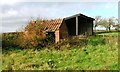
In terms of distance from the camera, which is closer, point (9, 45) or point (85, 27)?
point (9, 45)

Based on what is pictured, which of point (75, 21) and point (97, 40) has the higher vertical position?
point (75, 21)

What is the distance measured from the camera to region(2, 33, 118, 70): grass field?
12.6m

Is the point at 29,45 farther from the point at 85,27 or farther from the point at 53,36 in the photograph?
the point at 85,27

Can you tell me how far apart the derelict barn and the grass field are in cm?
475

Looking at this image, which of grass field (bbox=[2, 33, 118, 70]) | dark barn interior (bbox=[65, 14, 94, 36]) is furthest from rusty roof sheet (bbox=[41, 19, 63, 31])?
grass field (bbox=[2, 33, 118, 70])

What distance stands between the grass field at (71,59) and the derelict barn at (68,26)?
4.75m

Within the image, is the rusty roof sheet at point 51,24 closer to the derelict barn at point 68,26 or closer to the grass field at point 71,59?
the derelict barn at point 68,26

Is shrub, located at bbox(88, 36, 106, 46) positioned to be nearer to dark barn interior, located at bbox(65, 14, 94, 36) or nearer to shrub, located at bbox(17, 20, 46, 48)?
shrub, located at bbox(17, 20, 46, 48)

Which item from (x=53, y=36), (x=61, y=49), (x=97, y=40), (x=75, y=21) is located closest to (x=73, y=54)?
(x=61, y=49)

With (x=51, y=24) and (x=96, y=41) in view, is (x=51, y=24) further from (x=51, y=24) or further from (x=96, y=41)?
(x=96, y=41)

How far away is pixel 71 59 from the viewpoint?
14898 millimetres

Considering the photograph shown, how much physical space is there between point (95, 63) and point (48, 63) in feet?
8.62

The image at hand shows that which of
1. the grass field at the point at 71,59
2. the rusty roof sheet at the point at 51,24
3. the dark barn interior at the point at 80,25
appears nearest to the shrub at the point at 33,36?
the rusty roof sheet at the point at 51,24

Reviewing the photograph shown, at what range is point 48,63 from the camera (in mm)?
13852
